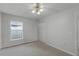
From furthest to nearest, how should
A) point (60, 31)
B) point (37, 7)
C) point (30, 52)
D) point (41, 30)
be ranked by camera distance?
point (41, 30) < point (60, 31) < point (30, 52) < point (37, 7)

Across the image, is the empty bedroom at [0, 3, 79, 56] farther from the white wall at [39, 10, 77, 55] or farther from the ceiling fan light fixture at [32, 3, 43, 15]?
the ceiling fan light fixture at [32, 3, 43, 15]

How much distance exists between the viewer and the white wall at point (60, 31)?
2.27 m

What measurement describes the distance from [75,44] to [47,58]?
6.49 feet

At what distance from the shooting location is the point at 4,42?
Answer: 3.05 meters

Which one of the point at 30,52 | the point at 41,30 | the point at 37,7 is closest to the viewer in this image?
A: the point at 37,7

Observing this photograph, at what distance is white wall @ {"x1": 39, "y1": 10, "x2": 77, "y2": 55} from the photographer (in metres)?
2.27

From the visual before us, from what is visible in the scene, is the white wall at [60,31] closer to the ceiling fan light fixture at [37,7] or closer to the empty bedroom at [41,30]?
the empty bedroom at [41,30]

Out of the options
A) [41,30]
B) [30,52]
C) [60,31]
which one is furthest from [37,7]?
[41,30]

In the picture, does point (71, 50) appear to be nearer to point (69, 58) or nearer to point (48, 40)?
point (48, 40)

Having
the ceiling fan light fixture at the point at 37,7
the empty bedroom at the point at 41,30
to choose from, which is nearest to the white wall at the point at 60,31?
the empty bedroom at the point at 41,30

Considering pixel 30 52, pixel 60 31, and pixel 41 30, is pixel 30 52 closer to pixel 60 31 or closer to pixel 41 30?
pixel 60 31

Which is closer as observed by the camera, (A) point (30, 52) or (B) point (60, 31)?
(A) point (30, 52)

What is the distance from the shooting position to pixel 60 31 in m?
2.77

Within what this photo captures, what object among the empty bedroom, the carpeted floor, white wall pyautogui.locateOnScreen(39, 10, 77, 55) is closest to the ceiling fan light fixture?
the empty bedroom
